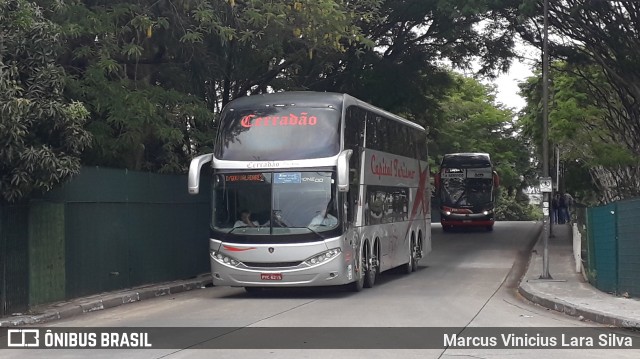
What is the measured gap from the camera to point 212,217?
17328 mm

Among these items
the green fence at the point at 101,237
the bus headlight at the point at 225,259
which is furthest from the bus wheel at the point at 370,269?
the green fence at the point at 101,237

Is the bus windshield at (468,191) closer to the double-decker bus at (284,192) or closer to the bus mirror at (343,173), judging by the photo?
the double-decker bus at (284,192)

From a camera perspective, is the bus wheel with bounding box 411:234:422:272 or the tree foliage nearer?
the bus wheel with bounding box 411:234:422:272

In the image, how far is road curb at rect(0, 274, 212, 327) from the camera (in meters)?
14.3

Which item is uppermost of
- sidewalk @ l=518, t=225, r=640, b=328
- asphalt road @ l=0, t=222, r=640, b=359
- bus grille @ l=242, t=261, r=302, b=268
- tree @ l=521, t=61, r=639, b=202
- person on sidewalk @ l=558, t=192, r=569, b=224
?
tree @ l=521, t=61, r=639, b=202

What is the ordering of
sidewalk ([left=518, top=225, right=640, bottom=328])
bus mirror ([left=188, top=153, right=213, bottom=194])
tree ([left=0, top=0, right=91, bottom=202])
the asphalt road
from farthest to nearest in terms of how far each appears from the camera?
bus mirror ([left=188, top=153, right=213, bottom=194]) < sidewalk ([left=518, top=225, right=640, bottom=328]) < tree ([left=0, top=0, right=91, bottom=202]) < the asphalt road

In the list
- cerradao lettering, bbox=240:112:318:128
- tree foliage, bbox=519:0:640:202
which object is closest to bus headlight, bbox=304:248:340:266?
cerradao lettering, bbox=240:112:318:128

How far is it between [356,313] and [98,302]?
16.7 ft

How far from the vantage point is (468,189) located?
41.6 metres

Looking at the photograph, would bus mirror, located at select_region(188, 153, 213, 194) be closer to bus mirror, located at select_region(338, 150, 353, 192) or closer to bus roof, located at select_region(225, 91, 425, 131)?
bus roof, located at select_region(225, 91, 425, 131)

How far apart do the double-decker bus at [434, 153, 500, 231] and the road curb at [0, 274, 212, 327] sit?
74.1 ft

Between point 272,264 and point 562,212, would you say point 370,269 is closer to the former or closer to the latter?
point 272,264

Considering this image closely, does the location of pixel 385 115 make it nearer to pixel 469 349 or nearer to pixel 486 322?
pixel 486 322

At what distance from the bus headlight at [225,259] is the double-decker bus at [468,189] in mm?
25947
